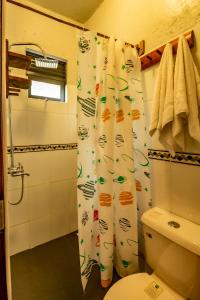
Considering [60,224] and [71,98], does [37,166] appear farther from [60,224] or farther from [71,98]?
[71,98]

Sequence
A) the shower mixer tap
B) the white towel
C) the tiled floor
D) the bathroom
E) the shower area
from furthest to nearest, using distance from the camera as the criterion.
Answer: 1. the shower mixer tap
2. the shower area
3. the tiled floor
4. the bathroom
5. the white towel

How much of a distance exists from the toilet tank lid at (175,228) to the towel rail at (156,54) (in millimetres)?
1054

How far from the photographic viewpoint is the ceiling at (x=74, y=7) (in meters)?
1.85

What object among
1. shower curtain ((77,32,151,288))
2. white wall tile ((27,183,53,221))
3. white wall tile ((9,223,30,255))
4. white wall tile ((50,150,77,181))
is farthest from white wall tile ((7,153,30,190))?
shower curtain ((77,32,151,288))

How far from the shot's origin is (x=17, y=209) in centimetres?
175

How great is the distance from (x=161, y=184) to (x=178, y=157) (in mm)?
255

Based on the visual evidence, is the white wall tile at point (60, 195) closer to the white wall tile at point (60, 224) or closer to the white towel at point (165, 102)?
the white wall tile at point (60, 224)

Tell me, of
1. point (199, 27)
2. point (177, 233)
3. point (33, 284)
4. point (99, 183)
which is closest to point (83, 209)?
point (99, 183)

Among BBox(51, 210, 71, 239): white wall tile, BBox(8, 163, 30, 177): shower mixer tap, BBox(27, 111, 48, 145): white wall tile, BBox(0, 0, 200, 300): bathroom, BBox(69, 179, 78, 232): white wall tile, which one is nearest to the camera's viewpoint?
BBox(0, 0, 200, 300): bathroom

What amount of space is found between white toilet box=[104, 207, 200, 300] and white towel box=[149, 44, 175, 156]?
0.44m

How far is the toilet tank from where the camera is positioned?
94cm

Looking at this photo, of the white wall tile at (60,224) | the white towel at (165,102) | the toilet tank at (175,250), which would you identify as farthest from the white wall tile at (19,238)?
the white towel at (165,102)

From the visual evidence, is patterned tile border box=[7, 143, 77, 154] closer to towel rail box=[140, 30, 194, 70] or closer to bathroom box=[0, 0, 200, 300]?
bathroom box=[0, 0, 200, 300]

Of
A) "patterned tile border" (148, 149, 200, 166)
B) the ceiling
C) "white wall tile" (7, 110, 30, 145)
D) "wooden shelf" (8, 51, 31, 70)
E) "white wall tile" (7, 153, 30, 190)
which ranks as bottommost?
"white wall tile" (7, 153, 30, 190)
